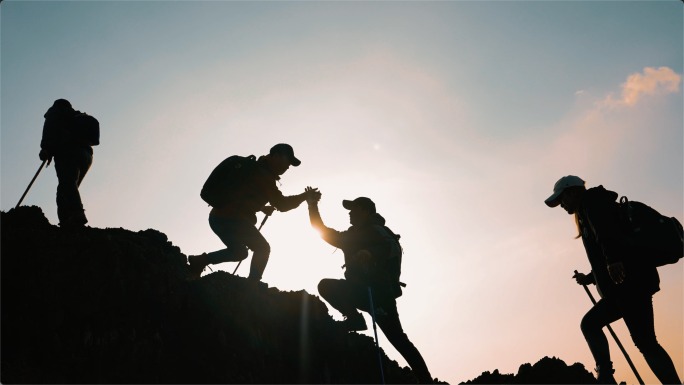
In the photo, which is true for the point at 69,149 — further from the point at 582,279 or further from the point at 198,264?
the point at 582,279

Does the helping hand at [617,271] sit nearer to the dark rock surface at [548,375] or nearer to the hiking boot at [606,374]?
the hiking boot at [606,374]

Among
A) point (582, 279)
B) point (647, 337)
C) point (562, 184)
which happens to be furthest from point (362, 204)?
point (647, 337)

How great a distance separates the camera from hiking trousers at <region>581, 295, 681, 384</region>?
16.4 feet

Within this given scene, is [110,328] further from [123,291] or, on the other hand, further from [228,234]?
[228,234]

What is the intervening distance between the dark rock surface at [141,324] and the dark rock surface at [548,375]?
66.1 inches

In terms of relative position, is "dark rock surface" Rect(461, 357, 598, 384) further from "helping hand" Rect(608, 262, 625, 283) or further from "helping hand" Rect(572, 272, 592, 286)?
"helping hand" Rect(608, 262, 625, 283)

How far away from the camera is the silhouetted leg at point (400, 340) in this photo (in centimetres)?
626

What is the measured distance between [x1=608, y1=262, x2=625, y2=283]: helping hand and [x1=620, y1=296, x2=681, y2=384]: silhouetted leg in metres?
0.32

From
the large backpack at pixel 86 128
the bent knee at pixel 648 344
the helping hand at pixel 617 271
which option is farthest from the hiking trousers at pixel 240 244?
the bent knee at pixel 648 344

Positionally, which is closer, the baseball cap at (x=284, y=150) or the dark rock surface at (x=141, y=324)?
the dark rock surface at (x=141, y=324)

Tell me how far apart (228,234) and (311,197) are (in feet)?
5.28

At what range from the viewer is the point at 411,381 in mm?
7504

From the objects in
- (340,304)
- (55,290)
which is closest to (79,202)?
(55,290)

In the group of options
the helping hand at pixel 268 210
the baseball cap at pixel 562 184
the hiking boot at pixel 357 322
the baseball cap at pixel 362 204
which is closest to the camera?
the baseball cap at pixel 562 184
